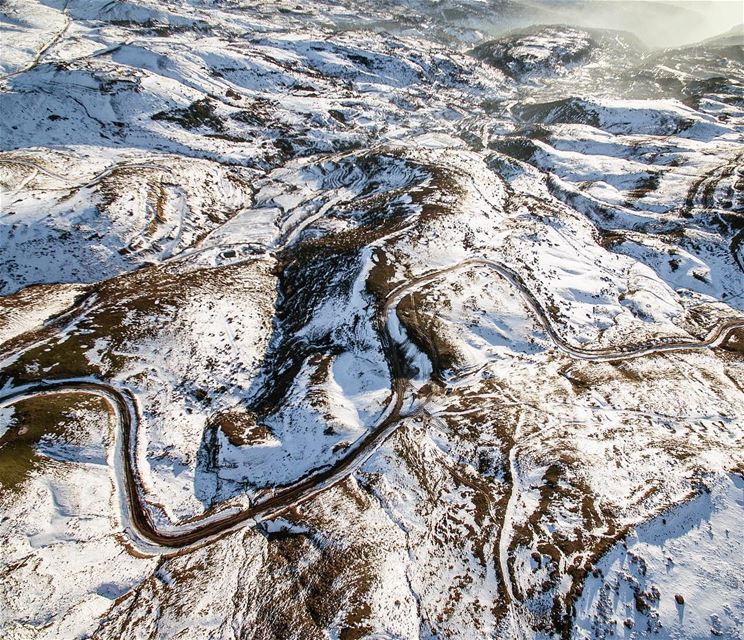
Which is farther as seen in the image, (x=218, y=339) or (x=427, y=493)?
(x=218, y=339)

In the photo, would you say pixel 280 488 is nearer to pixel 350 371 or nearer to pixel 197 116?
pixel 350 371

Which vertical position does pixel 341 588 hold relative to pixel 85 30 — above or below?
below

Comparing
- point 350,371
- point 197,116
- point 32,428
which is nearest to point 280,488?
point 350,371

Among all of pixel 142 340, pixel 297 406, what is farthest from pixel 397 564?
pixel 142 340

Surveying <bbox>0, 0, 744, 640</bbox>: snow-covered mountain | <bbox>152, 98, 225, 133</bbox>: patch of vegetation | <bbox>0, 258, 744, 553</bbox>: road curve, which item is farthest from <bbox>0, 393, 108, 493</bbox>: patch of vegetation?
<bbox>152, 98, 225, 133</bbox>: patch of vegetation

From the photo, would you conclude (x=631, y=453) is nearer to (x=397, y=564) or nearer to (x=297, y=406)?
(x=397, y=564)

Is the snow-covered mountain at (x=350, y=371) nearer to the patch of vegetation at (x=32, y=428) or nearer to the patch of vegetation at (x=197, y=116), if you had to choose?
the patch of vegetation at (x=32, y=428)

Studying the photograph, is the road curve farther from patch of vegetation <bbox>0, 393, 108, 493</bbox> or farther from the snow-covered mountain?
patch of vegetation <bbox>0, 393, 108, 493</bbox>
